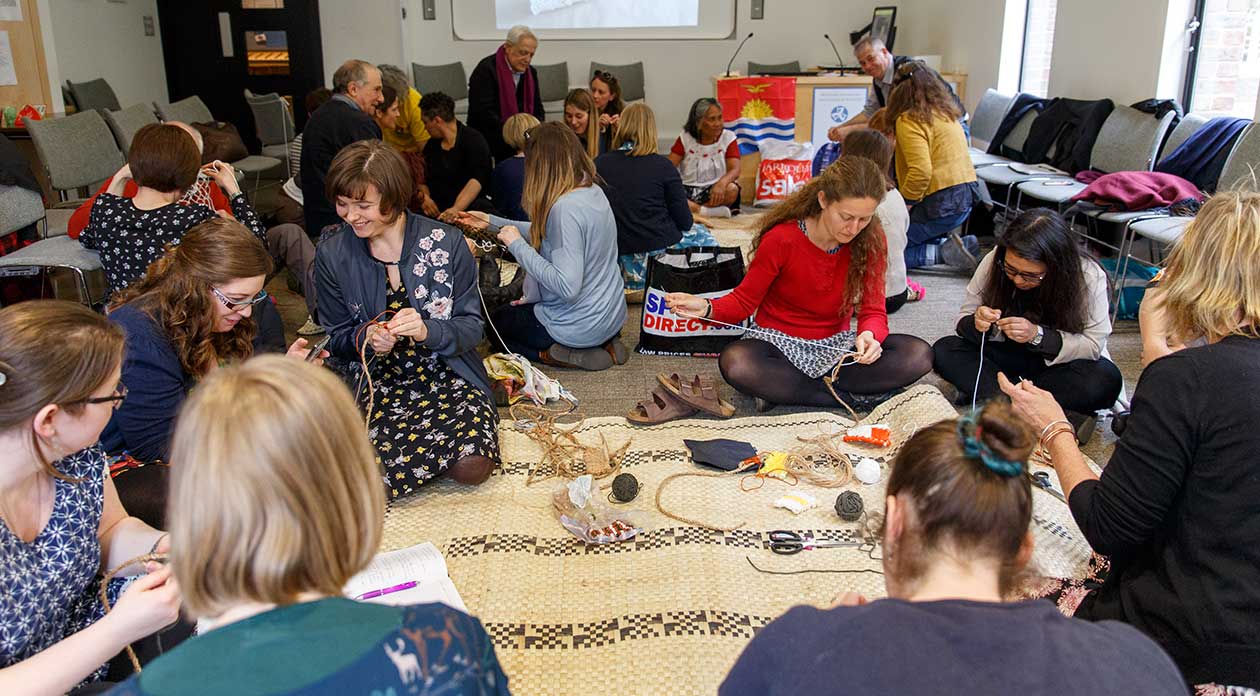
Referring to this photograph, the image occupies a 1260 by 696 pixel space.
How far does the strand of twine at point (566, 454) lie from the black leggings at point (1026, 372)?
1214 millimetres

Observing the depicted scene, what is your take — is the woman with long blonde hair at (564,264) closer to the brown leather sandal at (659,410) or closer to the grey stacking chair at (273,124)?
the brown leather sandal at (659,410)

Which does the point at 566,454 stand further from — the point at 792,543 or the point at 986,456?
the point at 986,456

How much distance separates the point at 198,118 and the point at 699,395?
18.1 feet

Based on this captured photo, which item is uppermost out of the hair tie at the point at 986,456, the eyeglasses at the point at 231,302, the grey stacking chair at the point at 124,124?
the grey stacking chair at the point at 124,124

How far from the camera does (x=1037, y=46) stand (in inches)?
286

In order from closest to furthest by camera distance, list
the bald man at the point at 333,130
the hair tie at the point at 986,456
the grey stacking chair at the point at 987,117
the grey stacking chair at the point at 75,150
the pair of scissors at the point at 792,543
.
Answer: the hair tie at the point at 986,456, the pair of scissors at the point at 792,543, the bald man at the point at 333,130, the grey stacking chair at the point at 75,150, the grey stacking chair at the point at 987,117

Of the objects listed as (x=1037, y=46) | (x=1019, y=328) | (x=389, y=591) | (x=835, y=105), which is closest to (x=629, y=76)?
(x=835, y=105)

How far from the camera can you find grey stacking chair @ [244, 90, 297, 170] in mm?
7465

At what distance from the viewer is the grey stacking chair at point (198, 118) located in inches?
263

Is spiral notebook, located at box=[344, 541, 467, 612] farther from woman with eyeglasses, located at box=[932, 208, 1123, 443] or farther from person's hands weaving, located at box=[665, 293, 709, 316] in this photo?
woman with eyeglasses, located at box=[932, 208, 1123, 443]

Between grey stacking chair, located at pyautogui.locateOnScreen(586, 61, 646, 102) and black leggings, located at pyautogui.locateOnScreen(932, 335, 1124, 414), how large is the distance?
250 inches

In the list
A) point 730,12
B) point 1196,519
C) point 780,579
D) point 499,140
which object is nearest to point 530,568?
point 780,579

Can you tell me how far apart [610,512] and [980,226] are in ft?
14.6

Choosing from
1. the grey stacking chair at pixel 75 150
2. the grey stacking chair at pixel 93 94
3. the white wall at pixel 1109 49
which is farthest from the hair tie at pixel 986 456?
the grey stacking chair at pixel 93 94
